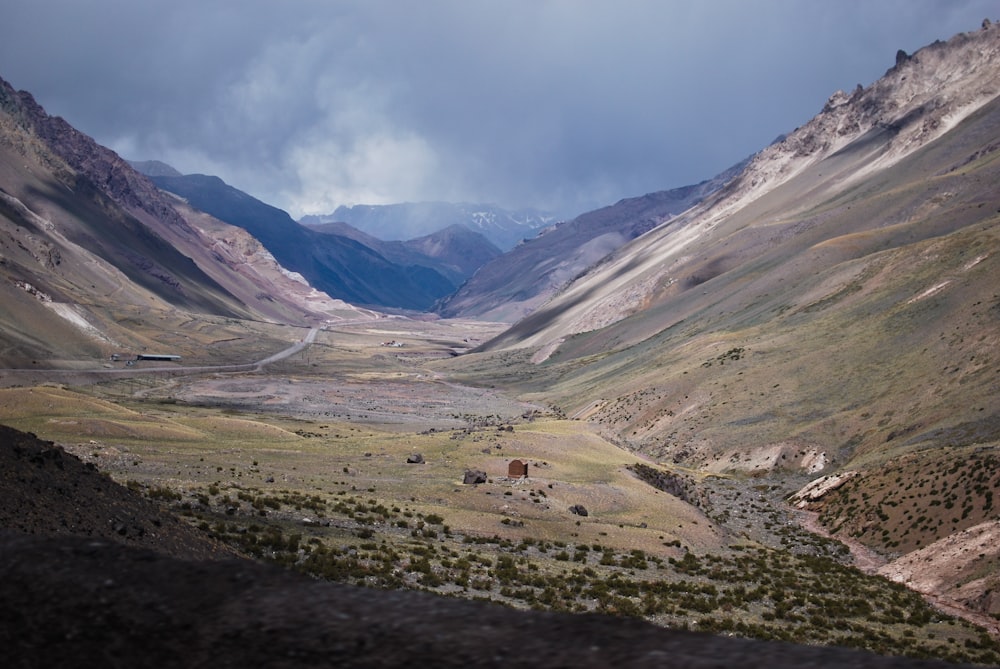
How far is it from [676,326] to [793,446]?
216 ft

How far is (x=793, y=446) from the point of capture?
6025 cm

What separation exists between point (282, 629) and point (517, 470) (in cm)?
3742

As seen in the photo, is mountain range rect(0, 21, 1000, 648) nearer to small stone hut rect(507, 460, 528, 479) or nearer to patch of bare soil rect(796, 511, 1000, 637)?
patch of bare soil rect(796, 511, 1000, 637)

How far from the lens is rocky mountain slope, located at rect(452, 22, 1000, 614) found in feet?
135

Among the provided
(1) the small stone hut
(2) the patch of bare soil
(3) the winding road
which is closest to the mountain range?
(2) the patch of bare soil

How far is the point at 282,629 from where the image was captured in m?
5.74

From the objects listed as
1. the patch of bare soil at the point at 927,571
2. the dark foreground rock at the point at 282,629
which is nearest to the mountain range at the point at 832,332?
the patch of bare soil at the point at 927,571

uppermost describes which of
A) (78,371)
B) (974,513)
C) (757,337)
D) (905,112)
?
(905,112)

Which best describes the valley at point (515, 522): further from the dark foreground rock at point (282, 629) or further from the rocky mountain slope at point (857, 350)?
the dark foreground rock at point (282, 629)

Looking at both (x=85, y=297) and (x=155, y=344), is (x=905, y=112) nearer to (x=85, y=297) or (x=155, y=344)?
(x=155, y=344)

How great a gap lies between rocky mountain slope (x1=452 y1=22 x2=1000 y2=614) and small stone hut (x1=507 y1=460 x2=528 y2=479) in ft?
65.7

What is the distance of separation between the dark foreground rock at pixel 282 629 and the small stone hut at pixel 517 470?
36.6 m

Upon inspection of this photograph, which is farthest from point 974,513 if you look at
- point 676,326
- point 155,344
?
point 155,344

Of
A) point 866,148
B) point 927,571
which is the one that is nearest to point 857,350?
point 927,571
